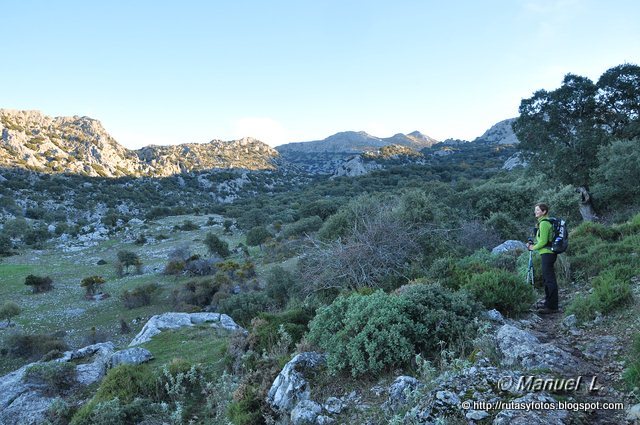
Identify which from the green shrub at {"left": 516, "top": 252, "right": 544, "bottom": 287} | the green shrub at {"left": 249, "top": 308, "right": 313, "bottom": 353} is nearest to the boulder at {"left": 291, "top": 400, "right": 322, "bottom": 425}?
the green shrub at {"left": 249, "top": 308, "right": 313, "bottom": 353}

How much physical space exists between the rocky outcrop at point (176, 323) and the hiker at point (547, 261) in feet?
28.5

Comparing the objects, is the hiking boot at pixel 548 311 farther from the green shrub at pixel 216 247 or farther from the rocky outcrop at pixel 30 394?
the green shrub at pixel 216 247

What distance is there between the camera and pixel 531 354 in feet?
14.2

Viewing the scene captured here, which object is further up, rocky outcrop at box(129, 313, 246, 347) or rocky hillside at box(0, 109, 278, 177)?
rocky hillside at box(0, 109, 278, 177)

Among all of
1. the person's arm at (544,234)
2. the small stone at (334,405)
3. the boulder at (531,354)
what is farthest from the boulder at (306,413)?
the person's arm at (544,234)

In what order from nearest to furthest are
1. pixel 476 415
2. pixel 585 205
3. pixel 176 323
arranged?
pixel 476 415 → pixel 176 323 → pixel 585 205

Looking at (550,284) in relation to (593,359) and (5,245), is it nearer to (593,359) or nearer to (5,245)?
(593,359)

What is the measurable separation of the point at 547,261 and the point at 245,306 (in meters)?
14.3

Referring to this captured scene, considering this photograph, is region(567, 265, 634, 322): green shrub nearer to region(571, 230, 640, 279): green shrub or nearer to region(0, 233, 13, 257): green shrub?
region(571, 230, 640, 279): green shrub

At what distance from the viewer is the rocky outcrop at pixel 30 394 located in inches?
288

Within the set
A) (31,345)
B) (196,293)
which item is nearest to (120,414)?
(31,345)

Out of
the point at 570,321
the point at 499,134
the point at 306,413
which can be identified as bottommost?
the point at 306,413

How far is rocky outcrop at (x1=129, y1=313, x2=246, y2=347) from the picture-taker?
39.1 ft

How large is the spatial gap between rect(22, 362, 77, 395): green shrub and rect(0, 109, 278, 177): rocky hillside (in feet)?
232
